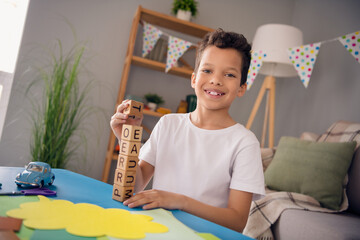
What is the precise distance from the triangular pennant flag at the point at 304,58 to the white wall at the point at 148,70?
1.60ft

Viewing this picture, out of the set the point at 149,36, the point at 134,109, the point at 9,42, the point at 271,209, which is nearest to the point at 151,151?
the point at 134,109

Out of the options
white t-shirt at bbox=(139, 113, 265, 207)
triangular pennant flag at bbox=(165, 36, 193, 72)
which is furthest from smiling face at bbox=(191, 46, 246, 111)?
triangular pennant flag at bbox=(165, 36, 193, 72)

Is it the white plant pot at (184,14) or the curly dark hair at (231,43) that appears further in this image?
the white plant pot at (184,14)

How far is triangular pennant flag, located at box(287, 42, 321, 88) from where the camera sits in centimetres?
214

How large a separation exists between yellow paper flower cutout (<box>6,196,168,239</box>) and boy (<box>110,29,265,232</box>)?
333 mm

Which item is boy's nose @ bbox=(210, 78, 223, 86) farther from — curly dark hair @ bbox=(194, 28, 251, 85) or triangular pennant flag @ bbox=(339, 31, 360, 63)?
triangular pennant flag @ bbox=(339, 31, 360, 63)

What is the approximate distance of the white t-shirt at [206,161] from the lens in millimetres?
881

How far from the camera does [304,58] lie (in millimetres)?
2186

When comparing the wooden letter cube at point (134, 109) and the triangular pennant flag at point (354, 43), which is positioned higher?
the triangular pennant flag at point (354, 43)

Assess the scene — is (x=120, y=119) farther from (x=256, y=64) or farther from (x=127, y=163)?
(x=256, y=64)

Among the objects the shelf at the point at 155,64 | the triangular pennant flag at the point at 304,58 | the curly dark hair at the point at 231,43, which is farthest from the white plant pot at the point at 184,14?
the curly dark hair at the point at 231,43

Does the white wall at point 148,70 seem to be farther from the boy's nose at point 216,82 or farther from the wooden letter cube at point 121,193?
the wooden letter cube at point 121,193

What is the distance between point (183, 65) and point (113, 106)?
86 cm

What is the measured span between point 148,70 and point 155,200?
239 centimetres
